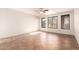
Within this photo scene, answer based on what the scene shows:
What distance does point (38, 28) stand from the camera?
379cm

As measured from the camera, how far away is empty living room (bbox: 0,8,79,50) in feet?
8.66

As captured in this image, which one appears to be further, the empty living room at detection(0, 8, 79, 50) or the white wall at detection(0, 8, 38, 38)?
the white wall at detection(0, 8, 38, 38)

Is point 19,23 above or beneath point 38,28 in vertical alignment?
above

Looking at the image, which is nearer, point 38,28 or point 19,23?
point 38,28

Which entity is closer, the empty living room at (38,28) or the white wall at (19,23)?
the empty living room at (38,28)

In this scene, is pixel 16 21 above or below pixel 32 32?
above

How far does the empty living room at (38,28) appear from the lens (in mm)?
2641
